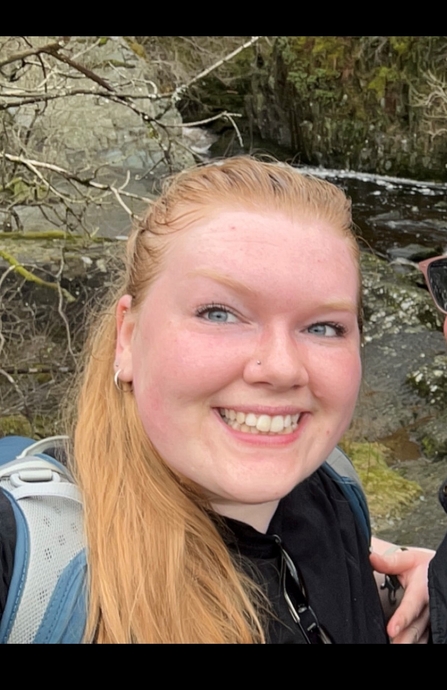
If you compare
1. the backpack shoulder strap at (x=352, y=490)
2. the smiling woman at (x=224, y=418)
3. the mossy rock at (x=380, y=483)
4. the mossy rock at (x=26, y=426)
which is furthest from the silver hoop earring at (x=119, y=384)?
the mossy rock at (x=380, y=483)

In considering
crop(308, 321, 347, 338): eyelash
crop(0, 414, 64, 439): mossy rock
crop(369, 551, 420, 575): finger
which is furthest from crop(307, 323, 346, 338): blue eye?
crop(0, 414, 64, 439): mossy rock

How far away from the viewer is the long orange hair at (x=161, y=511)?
0.93 meters

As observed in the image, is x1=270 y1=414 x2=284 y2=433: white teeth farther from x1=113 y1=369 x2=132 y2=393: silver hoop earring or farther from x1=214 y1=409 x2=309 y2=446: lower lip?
x1=113 y1=369 x2=132 y2=393: silver hoop earring

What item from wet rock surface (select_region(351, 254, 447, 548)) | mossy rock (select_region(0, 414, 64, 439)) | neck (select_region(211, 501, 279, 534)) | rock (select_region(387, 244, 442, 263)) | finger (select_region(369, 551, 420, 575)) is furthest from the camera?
rock (select_region(387, 244, 442, 263))

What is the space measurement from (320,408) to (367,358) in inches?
187

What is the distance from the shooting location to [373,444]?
15.7 ft

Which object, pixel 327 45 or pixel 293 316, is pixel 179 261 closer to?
pixel 293 316

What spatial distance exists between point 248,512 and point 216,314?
33 centimetres

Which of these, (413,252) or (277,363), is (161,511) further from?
(413,252)

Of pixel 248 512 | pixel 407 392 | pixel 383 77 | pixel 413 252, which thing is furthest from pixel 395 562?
pixel 383 77

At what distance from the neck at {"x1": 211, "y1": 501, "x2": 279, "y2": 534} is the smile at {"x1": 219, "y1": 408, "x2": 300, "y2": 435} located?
0.52 ft

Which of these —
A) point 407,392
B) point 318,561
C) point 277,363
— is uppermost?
point 277,363

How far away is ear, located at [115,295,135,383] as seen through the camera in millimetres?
1069

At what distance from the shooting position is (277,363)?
0.92 meters
